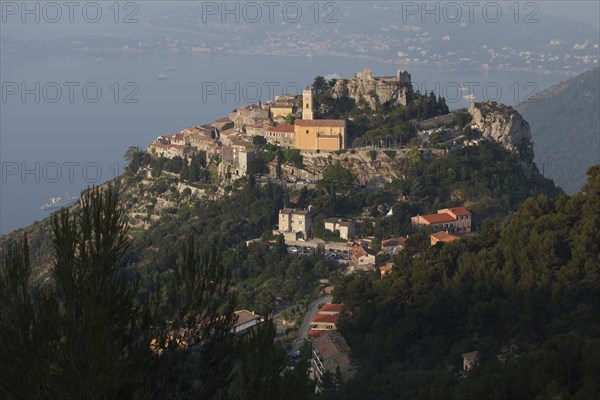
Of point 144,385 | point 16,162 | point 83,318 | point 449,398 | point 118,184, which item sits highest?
point 83,318

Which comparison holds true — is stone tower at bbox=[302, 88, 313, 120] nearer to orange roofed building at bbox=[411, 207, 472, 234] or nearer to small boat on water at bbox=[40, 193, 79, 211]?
orange roofed building at bbox=[411, 207, 472, 234]

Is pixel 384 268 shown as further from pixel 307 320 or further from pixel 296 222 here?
pixel 296 222

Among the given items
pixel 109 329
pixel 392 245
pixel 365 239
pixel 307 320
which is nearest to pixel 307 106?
pixel 365 239

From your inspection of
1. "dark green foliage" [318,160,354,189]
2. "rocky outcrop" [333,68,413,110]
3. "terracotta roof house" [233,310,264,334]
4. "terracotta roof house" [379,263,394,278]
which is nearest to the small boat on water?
"rocky outcrop" [333,68,413,110]

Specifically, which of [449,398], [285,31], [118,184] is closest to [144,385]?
[449,398]

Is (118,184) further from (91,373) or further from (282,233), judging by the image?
(91,373)
